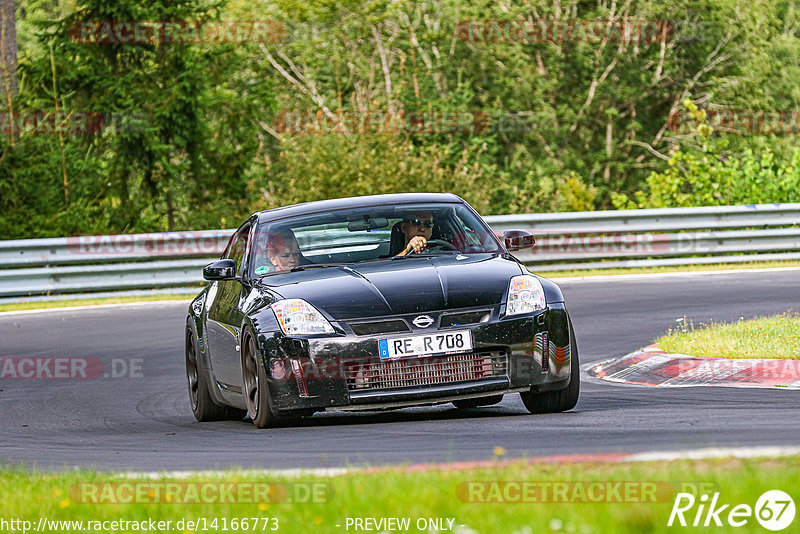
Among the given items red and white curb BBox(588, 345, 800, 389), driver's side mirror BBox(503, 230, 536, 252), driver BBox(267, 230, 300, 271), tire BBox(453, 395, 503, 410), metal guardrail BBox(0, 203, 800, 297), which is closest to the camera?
driver BBox(267, 230, 300, 271)

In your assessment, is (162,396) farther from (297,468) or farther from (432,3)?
(432,3)

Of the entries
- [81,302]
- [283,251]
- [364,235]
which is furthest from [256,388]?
[81,302]

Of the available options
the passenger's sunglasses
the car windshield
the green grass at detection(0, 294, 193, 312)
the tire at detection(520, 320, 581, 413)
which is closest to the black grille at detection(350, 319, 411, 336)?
the tire at detection(520, 320, 581, 413)

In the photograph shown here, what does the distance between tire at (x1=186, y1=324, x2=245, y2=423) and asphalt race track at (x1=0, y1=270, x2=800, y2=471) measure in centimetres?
13

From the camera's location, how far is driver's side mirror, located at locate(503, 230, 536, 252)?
383 inches

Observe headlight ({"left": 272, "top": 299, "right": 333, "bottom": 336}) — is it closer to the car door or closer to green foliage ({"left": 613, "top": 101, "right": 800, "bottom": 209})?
the car door

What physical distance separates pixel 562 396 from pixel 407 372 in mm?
1131

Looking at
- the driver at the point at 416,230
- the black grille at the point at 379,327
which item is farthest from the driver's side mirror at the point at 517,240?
the black grille at the point at 379,327

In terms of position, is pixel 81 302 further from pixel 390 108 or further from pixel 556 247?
pixel 390 108

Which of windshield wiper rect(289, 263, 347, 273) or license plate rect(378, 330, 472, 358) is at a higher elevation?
windshield wiper rect(289, 263, 347, 273)

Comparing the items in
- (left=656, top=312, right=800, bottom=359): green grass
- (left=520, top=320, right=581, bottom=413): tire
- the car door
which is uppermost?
the car door

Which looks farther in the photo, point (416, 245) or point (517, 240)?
point (517, 240)

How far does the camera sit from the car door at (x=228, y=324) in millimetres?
9148

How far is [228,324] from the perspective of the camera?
9344mm
